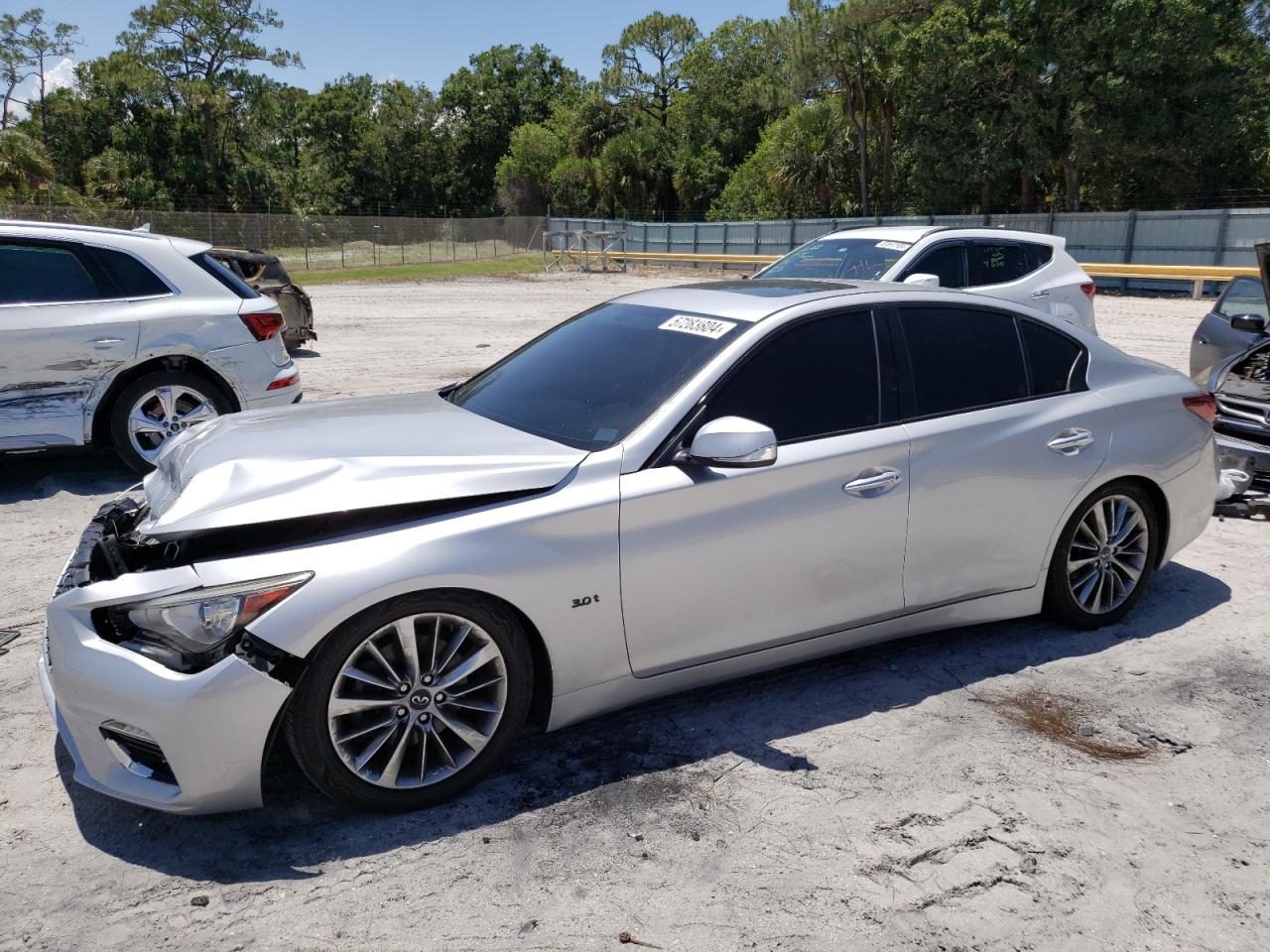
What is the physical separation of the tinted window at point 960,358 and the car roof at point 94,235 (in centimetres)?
533

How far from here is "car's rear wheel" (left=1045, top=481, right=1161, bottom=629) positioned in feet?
15.6

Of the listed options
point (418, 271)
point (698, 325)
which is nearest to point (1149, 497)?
point (698, 325)

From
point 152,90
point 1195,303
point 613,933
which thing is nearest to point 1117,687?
point 613,933

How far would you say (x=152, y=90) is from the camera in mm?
60938

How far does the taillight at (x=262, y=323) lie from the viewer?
24.8 ft

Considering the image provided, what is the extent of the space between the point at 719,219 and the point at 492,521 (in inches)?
2123

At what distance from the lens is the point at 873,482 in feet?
13.3

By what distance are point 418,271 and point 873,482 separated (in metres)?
35.5

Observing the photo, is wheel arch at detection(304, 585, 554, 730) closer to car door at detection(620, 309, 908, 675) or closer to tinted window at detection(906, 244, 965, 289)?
car door at detection(620, 309, 908, 675)

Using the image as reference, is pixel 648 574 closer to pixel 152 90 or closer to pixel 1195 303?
pixel 1195 303

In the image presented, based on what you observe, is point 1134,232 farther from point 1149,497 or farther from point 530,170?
point 530,170

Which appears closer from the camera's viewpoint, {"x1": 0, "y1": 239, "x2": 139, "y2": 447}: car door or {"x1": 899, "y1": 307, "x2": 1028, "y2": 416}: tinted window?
{"x1": 899, "y1": 307, "x2": 1028, "y2": 416}: tinted window

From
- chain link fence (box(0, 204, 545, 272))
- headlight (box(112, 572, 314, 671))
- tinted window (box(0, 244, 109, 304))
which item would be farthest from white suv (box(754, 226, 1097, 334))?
Answer: chain link fence (box(0, 204, 545, 272))

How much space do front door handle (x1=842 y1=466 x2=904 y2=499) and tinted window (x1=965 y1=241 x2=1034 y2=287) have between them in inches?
257
